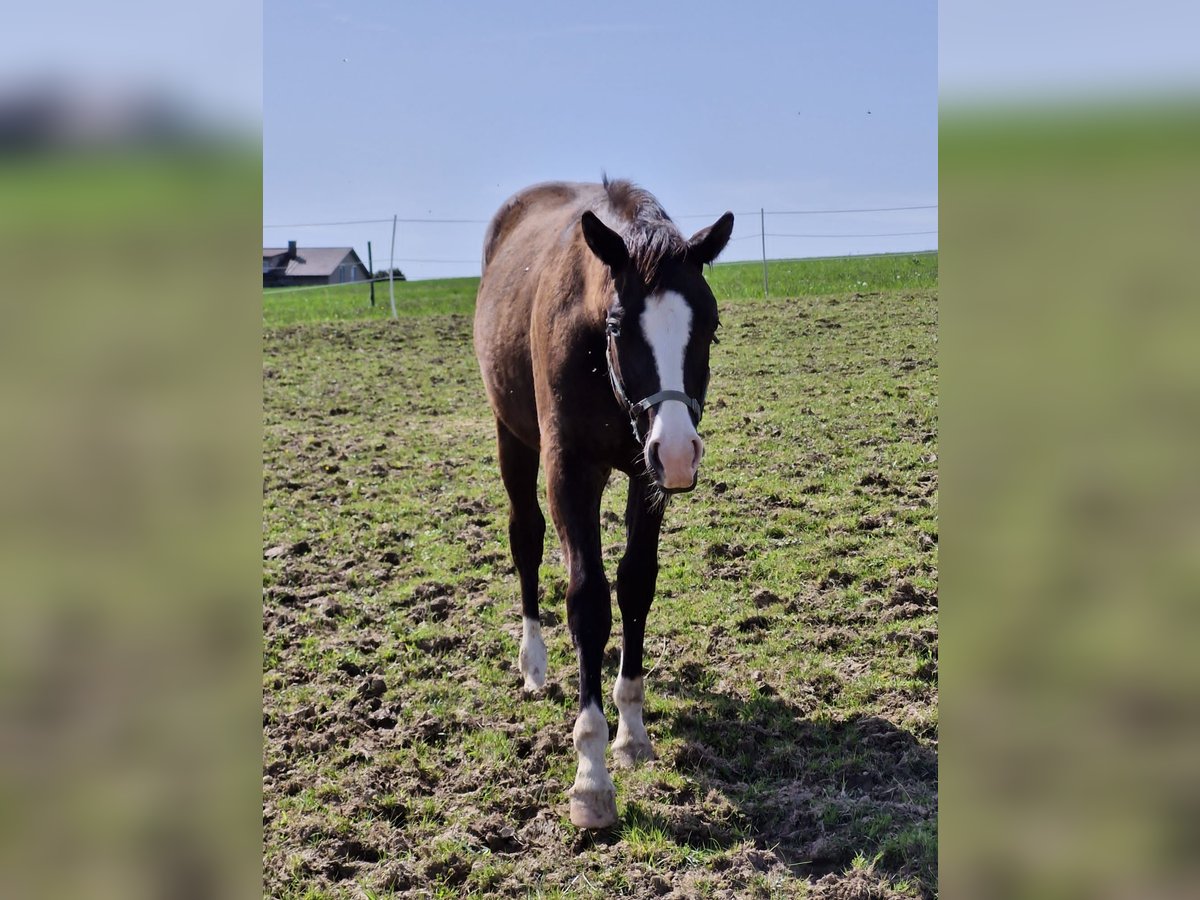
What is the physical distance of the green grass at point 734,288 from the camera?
17781 mm

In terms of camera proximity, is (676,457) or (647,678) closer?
(676,457)

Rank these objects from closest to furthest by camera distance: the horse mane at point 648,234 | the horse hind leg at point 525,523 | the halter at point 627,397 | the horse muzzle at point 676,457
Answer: the horse muzzle at point 676,457 < the halter at point 627,397 < the horse mane at point 648,234 < the horse hind leg at point 525,523

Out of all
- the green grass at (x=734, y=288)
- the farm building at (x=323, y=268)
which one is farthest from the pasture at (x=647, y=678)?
the farm building at (x=323, y=268)

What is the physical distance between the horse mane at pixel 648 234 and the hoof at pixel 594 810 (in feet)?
5.60

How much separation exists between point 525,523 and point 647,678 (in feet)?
3.36

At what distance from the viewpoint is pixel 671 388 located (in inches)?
115

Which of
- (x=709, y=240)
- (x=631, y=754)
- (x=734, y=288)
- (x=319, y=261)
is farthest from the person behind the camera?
(x=319, y=261)

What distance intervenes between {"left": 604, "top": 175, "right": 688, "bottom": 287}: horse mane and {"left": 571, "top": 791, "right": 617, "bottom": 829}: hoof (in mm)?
1706

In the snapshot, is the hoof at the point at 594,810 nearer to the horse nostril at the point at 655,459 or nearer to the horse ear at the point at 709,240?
the horse nostril at the point at 655,459

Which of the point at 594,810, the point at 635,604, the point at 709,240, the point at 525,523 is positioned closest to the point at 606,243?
the point at 709,240

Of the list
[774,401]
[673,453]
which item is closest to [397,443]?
[774,401]
